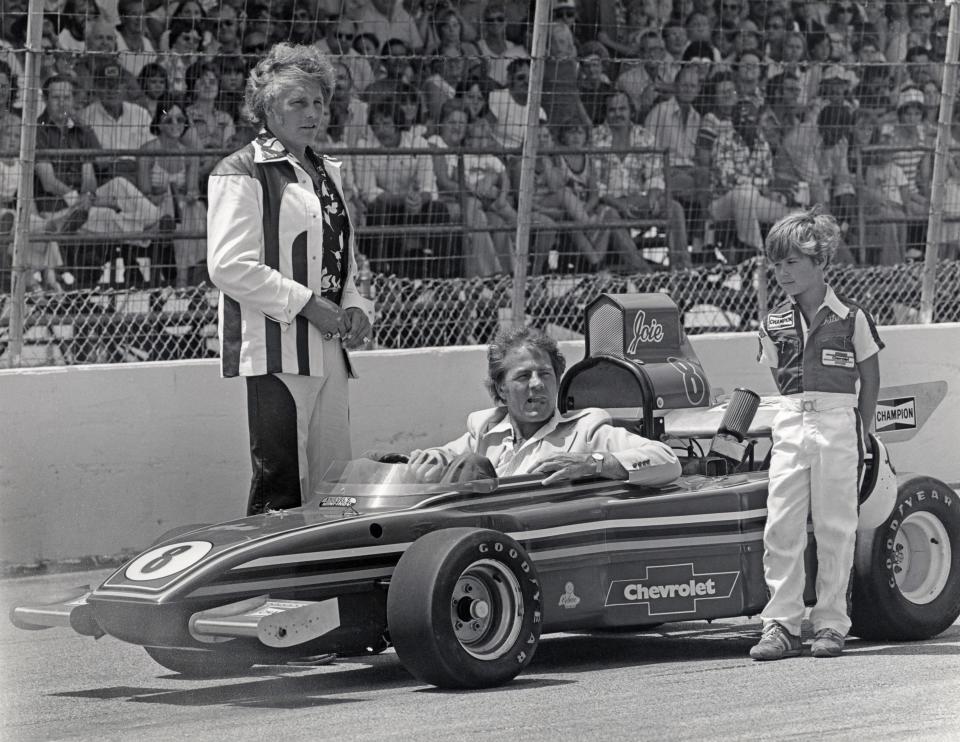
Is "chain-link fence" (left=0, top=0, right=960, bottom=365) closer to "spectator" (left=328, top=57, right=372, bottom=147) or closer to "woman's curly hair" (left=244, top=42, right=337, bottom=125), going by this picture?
"spectator" (left=328, top=57, right=372, bottom=147)

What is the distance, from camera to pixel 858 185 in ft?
32.8

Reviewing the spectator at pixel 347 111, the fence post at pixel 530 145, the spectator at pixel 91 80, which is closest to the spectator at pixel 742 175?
the fence post at pixel 530 145

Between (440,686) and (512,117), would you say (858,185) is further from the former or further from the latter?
(440,686)

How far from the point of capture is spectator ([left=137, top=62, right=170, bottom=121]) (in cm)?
823

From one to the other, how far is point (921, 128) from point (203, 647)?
6646 mm

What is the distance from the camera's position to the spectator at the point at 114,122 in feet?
26.7

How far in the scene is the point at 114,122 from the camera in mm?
8383

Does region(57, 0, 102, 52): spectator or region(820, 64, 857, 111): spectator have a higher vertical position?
region(57, 0, 102, 52): spectator

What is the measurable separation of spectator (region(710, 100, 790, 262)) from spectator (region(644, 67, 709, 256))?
104 mm

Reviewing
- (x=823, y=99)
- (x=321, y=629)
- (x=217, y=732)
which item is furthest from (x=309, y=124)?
(x=823, y=99)

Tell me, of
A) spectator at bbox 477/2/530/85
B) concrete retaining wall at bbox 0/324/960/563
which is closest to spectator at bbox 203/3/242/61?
spectator at bbox 477/2/530/85

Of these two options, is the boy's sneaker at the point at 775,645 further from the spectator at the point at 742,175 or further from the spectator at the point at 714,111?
the spectator at the point at 714,111

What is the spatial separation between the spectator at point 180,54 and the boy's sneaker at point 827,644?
4089mm

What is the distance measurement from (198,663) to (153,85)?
355 cm
